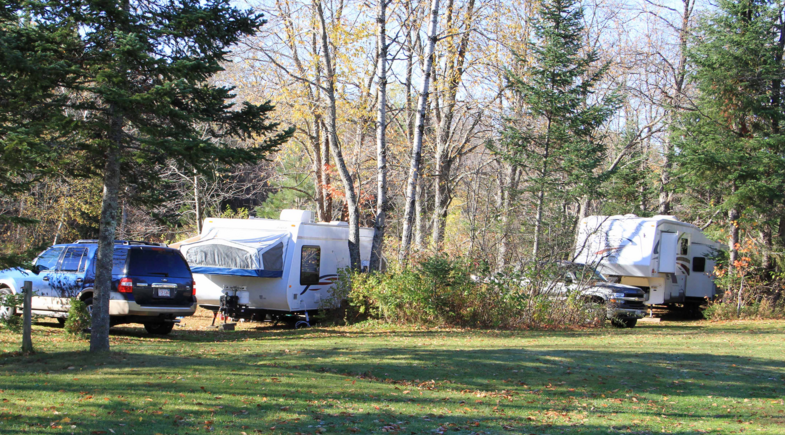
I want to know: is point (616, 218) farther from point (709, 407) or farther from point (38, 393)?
point (38, 393)

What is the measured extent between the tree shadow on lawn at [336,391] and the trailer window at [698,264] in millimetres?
12876

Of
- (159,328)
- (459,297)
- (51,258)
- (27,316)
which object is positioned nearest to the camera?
(27,316)

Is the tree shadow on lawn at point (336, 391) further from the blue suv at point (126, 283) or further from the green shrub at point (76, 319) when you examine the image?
the blue suv at point (126, 283)

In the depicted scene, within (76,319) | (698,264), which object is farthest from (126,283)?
(698,264)

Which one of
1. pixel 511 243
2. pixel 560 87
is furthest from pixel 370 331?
pixel 560 87

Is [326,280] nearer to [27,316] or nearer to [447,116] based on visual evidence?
[27,316]

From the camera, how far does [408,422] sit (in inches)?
255

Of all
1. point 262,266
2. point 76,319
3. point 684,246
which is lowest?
point 76,319

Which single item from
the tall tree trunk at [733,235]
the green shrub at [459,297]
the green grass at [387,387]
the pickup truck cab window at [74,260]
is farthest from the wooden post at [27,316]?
the tall tree trunk at [733,235]

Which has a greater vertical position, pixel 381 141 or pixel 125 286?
pixel 381 141

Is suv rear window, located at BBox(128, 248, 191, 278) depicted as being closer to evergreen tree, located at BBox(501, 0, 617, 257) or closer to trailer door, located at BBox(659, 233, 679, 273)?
evergreen tree, located at BBox(501, 0, 617, 257)

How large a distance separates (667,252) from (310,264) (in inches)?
434

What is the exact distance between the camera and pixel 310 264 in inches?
659

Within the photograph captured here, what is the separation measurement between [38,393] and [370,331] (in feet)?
28.8
